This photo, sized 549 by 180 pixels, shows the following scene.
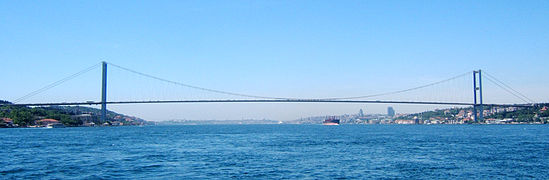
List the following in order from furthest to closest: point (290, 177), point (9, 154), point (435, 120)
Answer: point (435, 120) → point (9, 154) → point (290, 177)

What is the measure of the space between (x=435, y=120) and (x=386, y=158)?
127250 mm

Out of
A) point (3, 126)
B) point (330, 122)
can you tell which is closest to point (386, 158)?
point (3, 126)

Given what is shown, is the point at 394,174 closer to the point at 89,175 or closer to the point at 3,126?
the point at 89,175

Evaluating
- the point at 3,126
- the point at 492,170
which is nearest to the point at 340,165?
the point at 492,170

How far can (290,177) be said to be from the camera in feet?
45.9

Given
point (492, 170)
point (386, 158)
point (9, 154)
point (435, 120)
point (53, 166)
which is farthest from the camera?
point (435, 120)

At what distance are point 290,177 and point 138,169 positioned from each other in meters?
5.23

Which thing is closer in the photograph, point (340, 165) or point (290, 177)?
point (290, 177)

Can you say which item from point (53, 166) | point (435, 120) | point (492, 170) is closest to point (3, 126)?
point (53, 166)

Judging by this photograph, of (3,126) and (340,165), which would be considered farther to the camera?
(3,126)

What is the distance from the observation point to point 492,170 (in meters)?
15.5

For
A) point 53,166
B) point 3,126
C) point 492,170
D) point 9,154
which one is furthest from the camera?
point 3,126

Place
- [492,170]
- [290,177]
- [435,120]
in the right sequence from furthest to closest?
[435,120] → [492,170] → [290,177]

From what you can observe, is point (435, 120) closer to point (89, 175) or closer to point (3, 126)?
point (3, 126)
